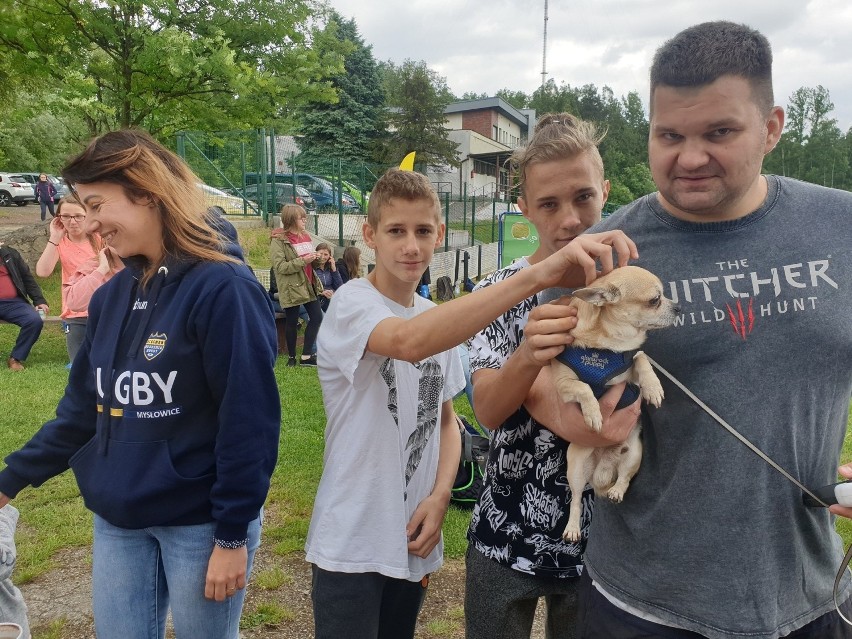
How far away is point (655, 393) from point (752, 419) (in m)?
0.25

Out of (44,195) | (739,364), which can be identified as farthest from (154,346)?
(44,195)

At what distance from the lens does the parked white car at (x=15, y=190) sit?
31844 mm

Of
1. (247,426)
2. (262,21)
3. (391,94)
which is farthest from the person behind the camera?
(391,94)

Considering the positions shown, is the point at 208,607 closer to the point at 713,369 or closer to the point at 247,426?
the point at 247,426

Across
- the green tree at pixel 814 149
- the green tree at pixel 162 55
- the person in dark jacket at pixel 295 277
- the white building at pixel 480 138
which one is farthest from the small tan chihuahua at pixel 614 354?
the green tree at pixel 814 149

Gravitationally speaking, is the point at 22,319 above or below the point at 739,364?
below

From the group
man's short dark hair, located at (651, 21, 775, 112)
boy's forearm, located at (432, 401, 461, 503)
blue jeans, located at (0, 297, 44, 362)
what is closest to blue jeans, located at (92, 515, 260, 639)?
boy's forearm, located at (432, 401, 461, 503)

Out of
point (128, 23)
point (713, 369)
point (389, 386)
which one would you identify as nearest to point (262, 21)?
point (128, 23)

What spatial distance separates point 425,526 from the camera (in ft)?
7.32

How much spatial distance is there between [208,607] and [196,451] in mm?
573

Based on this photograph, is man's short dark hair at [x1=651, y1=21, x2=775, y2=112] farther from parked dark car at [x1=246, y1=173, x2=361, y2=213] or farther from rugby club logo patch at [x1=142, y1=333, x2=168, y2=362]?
parked dark car at [x1=246, y1=173, x2=361, y2=213]

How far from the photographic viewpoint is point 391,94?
1869 inches

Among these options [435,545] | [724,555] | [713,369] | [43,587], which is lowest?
[43,587]

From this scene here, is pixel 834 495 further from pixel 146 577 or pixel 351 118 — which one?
pixel 351 118
